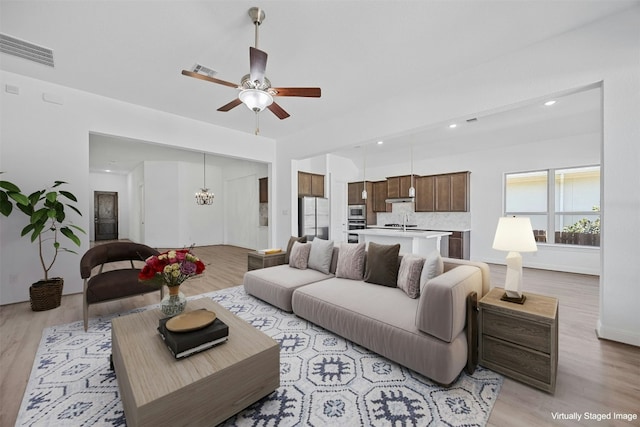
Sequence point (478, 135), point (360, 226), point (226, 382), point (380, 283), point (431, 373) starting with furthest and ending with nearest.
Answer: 1. point (360, 226)
2. point (478, 135)
3. point (380, 283)
4. point (431, 373)
5. point (226, 382)

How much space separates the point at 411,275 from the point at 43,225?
4.38 meters

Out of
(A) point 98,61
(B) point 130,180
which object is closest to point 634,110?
(A) point 98,61

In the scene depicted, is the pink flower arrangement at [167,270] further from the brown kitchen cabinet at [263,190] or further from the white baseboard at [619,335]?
the brown kitchen cabinet at [263,190]

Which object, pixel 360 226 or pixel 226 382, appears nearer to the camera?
pixel 226 382

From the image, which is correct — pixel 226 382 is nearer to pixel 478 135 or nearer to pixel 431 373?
pixel 431 373

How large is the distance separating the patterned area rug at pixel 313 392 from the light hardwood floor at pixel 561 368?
9 centimetres

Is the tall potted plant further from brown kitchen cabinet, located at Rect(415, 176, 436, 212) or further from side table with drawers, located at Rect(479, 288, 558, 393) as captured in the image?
brown kitchen cabinet, located at Rect(415, 176, 436, 212)

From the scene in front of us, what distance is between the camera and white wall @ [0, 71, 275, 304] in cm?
335

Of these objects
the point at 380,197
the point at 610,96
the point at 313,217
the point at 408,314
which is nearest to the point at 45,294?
the point at 408,314

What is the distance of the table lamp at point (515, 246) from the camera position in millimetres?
1998

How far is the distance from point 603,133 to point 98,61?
5.44 meters

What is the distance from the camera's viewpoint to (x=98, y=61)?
3.06m

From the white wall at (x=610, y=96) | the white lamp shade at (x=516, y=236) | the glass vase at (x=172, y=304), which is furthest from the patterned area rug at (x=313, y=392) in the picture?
the white wall at (x=610, y=96)

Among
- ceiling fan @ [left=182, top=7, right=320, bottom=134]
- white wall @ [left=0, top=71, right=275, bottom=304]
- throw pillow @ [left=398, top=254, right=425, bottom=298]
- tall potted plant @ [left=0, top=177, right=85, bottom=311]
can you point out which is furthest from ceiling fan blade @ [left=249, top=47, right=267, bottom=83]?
white wall @ [left=0, top=71, right=275, bottom=304]
